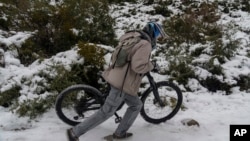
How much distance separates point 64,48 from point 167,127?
3265 mm

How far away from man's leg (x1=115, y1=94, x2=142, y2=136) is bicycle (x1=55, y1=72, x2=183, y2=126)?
0.87ft

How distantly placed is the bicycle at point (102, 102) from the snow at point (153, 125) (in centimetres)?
18

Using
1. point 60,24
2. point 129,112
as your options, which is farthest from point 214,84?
point 60,24

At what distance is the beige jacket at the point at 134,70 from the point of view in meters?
4.51

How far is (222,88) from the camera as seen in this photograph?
24.1 ft

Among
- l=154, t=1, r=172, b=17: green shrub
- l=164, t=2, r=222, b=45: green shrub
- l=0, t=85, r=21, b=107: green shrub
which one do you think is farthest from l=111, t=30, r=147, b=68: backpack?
l=154, t=1, r=172, b=17: green shrub

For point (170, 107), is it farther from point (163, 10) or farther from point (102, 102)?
point (163, 10)

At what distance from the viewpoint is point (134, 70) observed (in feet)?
14.9

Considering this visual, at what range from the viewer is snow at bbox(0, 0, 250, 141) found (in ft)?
17.6

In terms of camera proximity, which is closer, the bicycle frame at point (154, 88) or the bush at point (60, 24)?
the bicycle frame at point (154, 88)

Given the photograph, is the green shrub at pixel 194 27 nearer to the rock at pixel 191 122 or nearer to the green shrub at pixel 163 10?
the green shrub at pixel 163 10

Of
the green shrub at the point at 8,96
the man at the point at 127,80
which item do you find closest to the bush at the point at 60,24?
the green shrub at the point at 8,96

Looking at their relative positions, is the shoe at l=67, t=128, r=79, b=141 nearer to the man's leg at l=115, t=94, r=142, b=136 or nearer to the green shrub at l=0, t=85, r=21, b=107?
the man's leg at l=115, t=94, r=142, b=136

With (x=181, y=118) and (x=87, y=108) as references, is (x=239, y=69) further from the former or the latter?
(x=87, y=108)
